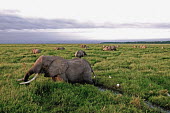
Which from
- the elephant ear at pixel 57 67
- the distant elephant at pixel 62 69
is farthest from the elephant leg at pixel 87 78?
the elephant ear at pixel 57 67

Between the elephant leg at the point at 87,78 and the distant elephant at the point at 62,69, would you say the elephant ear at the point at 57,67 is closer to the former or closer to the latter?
the distant elephant at the point at 62,69

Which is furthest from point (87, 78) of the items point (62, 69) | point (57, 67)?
point (57, 67)

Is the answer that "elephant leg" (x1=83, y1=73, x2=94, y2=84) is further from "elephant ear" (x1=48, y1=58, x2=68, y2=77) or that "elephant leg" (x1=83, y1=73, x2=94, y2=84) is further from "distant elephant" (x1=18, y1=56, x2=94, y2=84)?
"elephant ear" (x1=48, y1=58, x2=68, y2=77)

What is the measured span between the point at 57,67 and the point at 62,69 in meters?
0.26

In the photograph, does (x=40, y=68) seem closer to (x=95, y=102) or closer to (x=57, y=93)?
(x=57, y=93)

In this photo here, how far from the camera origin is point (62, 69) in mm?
7594

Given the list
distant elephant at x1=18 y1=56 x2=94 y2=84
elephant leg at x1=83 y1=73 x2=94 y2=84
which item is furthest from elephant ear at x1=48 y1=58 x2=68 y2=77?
elephant leg at x1=83 y1=73 x2=94 y2=84

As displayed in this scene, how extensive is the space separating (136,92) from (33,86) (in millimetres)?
4897

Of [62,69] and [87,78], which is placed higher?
[62,69]

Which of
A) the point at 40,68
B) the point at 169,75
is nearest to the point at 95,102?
the point at 40,68

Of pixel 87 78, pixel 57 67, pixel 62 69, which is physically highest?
pixel 57 67

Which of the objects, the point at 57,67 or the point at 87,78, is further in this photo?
the point at 87,78

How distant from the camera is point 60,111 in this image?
5348 mm

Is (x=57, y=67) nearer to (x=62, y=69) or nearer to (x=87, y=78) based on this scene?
(x=62, y=69)
